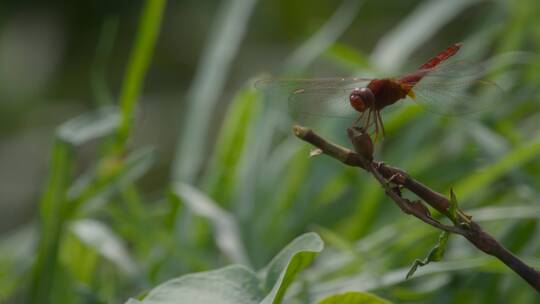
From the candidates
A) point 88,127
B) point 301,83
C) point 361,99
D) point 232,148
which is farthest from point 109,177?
point 361,99

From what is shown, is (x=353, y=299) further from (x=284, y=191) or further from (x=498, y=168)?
(x=284, y=191)

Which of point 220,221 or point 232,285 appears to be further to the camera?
point 220,221

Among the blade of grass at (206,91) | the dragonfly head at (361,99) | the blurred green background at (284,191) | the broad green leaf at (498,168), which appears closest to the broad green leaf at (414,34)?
the blurred green background at (284,191)

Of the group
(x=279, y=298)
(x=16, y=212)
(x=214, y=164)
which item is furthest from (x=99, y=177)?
(x=16, y=212)

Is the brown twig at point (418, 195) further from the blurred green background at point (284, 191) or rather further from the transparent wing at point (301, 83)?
the blurred green background at point (284, 191)

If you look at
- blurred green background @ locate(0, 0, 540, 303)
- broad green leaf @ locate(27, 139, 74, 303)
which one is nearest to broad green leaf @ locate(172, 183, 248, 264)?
blurred green background @ locate(0, 0, 540, 303)

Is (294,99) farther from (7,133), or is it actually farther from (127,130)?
(7,133)
